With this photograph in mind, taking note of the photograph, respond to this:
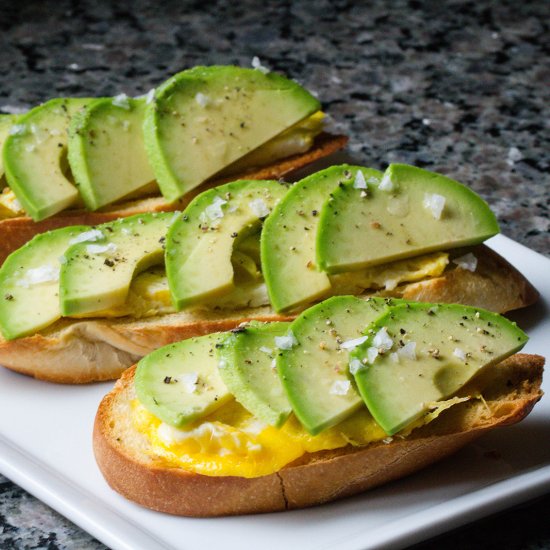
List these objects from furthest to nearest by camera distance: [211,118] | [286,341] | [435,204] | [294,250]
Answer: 1. [211,118]
2. [435,204]
3. [294,250]
4. [286,341]

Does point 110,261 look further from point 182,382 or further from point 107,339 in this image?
point 182,382

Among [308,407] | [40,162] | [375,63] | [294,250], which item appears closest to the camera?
[308,407]

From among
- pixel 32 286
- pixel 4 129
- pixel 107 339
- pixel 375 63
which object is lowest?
pixel 375 63

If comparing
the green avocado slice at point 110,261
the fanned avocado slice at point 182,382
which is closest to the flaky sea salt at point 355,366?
the fanned avocado slice at point 182,382

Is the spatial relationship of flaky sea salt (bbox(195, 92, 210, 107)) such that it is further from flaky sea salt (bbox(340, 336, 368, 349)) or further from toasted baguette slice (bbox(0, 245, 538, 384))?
flaky sea salt (bbox(340, 336, 368, 349))

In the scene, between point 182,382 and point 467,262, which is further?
point 467,262

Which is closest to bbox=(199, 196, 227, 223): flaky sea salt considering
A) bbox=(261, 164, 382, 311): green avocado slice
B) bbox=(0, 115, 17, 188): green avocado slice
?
bbox=(261, 164, 382, 311): green avocado slice

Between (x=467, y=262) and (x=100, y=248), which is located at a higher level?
(x=100, y=248)

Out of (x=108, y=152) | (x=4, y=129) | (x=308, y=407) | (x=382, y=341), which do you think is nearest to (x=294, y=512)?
(x=308, y=407)

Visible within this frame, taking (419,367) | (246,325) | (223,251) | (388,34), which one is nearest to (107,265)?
(223,251)
